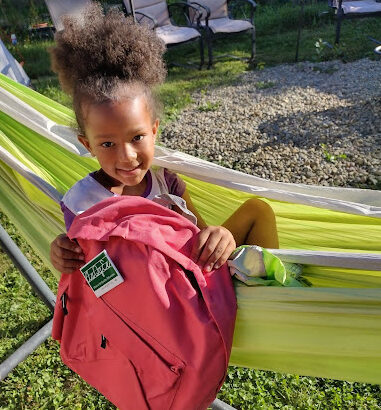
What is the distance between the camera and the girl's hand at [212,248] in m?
1.09

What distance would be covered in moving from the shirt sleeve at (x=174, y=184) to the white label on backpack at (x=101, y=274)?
0.69m

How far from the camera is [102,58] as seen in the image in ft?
4.72

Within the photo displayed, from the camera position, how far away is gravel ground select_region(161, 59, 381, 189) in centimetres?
389

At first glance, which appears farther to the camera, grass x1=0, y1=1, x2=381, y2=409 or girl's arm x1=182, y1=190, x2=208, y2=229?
grass x1=0, y1=1, x2=381, y2=409

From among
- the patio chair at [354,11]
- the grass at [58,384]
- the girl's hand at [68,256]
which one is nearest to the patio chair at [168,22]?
the patio chair at [354,11]

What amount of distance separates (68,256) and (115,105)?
0.44 meters

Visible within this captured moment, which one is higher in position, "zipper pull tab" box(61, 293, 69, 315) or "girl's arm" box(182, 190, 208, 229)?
"zipper pull tab" box(61, 293, 69, 315)

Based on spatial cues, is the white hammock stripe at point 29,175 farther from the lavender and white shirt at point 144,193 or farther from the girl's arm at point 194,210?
the girl's arm at point 194,210

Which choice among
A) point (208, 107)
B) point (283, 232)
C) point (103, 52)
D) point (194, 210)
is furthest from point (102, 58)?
point (208, 107)

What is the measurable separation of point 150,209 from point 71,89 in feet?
1.83

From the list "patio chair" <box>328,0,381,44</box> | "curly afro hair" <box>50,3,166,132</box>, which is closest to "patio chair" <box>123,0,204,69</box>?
"patio chair" <box>328,0,381,44</box>

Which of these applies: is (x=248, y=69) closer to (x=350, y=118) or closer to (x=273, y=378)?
(x=350, y=118)

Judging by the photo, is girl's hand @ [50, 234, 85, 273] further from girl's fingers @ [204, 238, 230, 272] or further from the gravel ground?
the gravel ground

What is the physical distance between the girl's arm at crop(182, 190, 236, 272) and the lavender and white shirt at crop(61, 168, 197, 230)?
427 millimetres
